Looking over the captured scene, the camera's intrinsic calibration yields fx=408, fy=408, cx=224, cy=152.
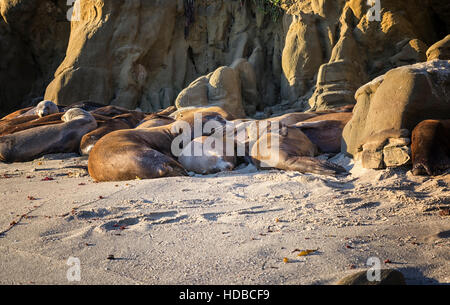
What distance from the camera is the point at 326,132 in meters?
6.11

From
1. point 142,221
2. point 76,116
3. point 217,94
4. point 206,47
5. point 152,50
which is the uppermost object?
point 206,47

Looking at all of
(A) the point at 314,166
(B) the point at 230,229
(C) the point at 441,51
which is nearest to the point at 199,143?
(A) the point at 314,166

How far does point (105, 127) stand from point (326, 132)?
409 cm

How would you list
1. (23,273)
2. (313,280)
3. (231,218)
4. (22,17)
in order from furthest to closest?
(22,17) → (231,218) → (23,273) → (313,280)

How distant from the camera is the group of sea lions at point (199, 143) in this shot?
446cm

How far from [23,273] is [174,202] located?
61.3 inches

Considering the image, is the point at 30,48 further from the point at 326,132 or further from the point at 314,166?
the point at 314,166

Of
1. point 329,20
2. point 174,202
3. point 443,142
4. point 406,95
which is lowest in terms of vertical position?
point 174,202

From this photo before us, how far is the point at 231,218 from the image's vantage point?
296 centimetres

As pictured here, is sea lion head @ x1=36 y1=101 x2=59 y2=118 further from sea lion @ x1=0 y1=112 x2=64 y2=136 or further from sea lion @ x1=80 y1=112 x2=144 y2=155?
sea lion @ x1=80 y1=112 x2=144 y2=155

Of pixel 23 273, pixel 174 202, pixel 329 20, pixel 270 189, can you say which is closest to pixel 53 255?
pixel 23 273

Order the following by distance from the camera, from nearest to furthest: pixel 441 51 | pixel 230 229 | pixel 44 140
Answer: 1. pixel 230 229
2. pixel 441 51
3. pixel 44 140

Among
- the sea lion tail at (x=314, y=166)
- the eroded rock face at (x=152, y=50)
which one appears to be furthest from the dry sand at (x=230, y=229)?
the eroded rock face at (x=152, y=50)

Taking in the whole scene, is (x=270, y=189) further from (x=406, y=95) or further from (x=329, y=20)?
(x=329, y=20)
